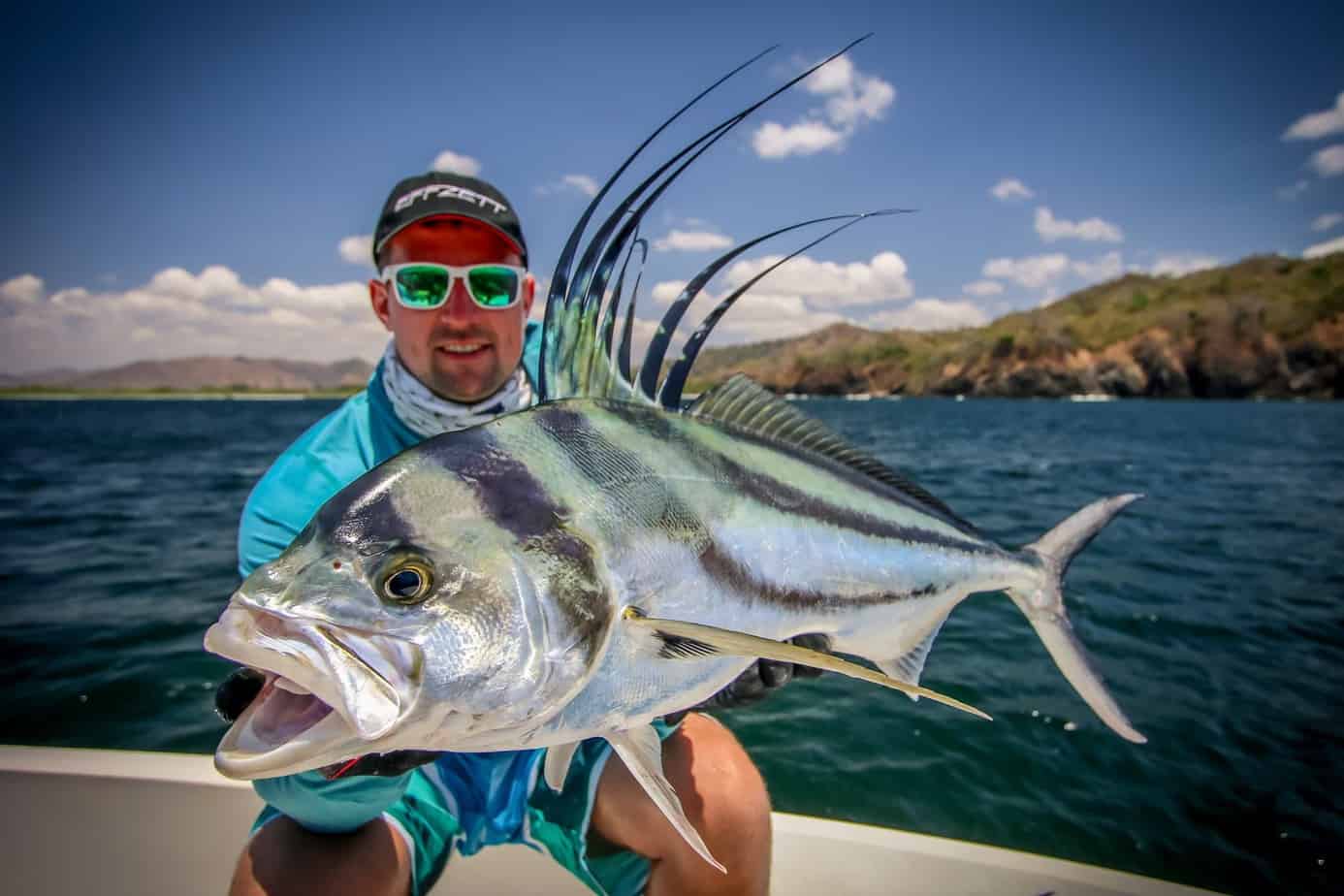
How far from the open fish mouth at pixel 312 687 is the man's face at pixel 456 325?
189cm

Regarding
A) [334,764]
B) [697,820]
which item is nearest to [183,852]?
[334,764]

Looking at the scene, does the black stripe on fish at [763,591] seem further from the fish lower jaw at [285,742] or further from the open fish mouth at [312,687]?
the fish lower jaw at [285,742]

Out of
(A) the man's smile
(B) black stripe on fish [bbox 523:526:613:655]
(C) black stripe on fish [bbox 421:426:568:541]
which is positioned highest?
(A) the man's smile

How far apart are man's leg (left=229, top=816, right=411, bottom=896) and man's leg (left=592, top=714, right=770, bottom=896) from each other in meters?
0.74

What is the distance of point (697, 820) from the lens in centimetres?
256

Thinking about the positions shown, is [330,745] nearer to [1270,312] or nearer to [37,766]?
[37,766]

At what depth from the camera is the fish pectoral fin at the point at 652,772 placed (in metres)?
1.40

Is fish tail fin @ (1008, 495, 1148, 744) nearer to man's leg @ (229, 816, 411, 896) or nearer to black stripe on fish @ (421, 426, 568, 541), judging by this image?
black stripe on fish @ (421, 426, 568, 541)

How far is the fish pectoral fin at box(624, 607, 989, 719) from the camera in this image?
124 cm

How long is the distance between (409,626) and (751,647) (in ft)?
1.93

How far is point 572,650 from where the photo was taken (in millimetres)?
1311

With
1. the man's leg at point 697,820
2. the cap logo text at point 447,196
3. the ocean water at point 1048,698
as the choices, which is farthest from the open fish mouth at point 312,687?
the ocean water at point 1048,698

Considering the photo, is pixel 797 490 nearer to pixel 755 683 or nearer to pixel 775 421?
pixel 775 421

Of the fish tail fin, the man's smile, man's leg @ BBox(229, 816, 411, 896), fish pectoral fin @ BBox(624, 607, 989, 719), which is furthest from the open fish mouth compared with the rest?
the fish tail fin
